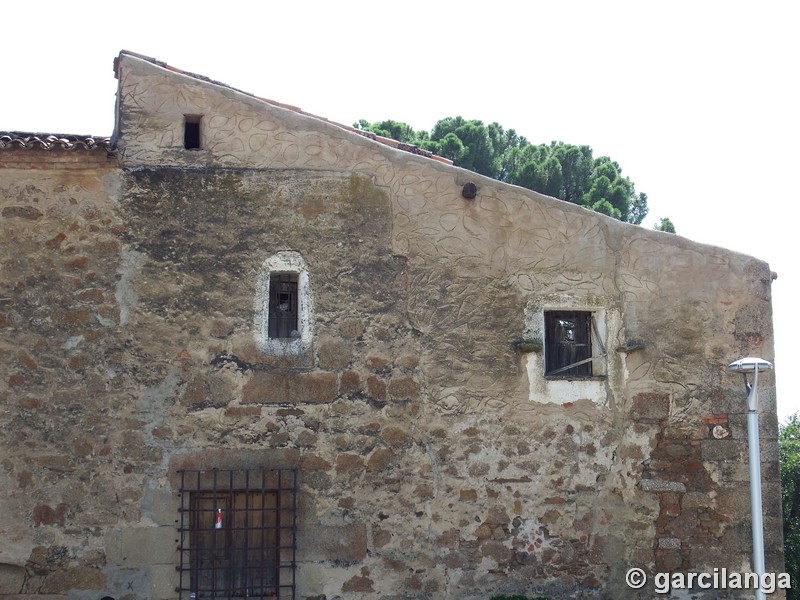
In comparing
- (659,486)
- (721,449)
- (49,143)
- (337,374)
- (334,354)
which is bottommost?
(659,486)

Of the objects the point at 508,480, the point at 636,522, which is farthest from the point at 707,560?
the point at 508,480

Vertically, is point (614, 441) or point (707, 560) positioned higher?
point (614, 441)

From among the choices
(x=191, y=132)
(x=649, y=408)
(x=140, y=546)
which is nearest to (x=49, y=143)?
(x=191, y=132)

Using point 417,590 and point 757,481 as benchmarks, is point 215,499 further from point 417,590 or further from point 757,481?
point 757,481

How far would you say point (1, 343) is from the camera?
817cm

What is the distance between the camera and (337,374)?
27.6 feet

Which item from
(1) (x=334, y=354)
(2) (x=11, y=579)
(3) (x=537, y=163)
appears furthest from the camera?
(3) (x=537, y=163)

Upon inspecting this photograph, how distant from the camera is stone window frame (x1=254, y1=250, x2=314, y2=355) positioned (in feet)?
27.6

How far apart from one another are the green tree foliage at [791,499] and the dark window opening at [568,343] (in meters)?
5.15

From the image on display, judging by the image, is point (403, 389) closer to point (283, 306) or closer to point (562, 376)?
point (283, 306)

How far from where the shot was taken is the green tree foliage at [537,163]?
21.4 meters

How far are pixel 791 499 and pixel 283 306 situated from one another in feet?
28.6

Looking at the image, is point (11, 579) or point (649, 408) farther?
point (649, 408)

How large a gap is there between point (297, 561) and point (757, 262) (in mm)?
5124
